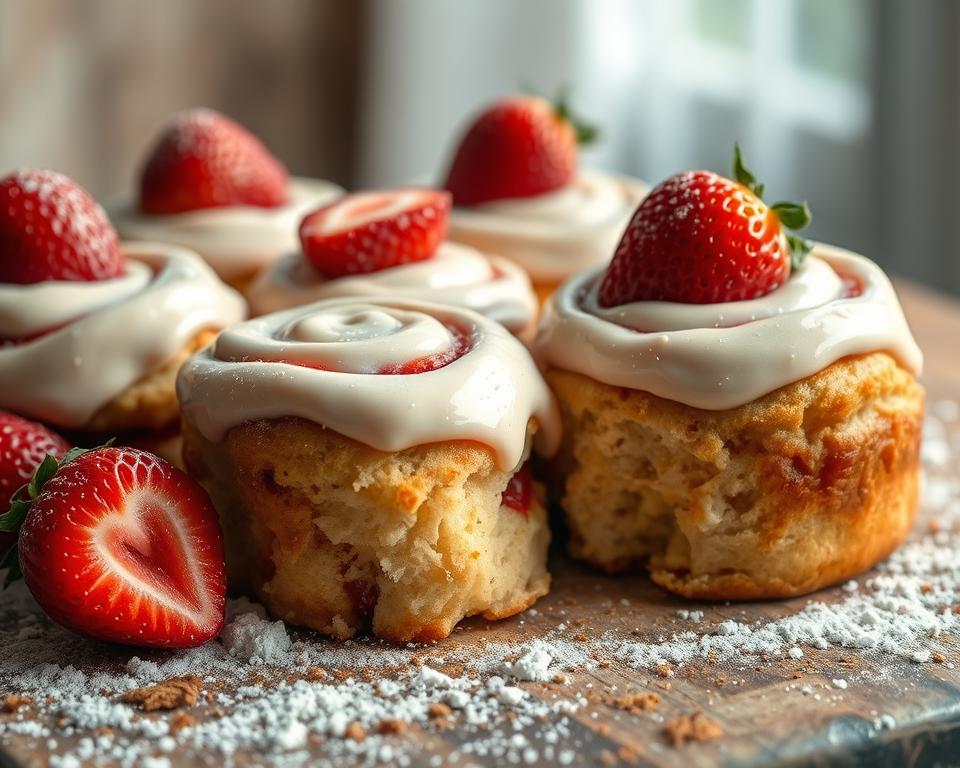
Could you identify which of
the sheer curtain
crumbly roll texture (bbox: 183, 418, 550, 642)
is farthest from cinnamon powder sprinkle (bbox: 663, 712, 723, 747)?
the sheer curtain

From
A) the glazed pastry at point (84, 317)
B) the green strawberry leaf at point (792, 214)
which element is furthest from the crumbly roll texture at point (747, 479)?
the glazed pastry at point (84, 317)

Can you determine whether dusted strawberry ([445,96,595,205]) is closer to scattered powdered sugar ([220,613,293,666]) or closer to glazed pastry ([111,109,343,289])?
glazed pastry ([111,109,343,289])

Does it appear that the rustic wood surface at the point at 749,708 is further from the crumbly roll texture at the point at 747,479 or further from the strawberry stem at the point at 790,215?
the strawberry stem at the point at 790,215

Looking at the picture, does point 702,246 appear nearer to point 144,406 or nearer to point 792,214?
point 792,214

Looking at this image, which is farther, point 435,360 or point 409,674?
point 435,360

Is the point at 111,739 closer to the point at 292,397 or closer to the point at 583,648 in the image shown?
the point at 292,397

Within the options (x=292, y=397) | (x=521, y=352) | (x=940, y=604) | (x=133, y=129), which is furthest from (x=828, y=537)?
(x=133, y=129)

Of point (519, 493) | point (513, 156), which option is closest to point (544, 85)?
point (513, 156)
